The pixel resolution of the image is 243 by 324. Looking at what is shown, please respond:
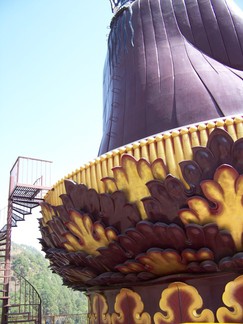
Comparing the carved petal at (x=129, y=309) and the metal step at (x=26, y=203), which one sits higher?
the metal step at (x=26, y=203)

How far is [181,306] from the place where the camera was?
2.35m

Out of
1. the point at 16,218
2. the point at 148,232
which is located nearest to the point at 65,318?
the point at 16,218

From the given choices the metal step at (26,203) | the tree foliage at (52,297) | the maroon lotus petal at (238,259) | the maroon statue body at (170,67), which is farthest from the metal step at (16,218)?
the tree foliage at (52,297)

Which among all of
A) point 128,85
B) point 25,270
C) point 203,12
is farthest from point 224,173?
point 25,270

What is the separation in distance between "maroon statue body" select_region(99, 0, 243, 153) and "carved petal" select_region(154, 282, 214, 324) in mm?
1517

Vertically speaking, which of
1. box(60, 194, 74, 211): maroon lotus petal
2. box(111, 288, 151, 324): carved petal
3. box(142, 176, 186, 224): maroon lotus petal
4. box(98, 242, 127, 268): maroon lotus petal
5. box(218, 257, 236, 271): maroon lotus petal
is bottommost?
box(111, 288, 151, 324): carved petal

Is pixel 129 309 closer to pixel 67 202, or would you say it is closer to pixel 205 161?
pixel 67 202

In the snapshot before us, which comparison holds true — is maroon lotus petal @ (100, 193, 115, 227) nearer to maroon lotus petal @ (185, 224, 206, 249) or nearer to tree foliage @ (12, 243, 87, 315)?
maroon lotus petal @ (185, 224, 206, 249)

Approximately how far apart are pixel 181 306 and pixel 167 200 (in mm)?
723

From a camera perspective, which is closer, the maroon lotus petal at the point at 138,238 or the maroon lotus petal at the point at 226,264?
the maroon lotus petal at the point at 226,264

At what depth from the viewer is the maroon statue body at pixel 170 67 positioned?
3.39 meters

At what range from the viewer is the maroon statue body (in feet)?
11.1

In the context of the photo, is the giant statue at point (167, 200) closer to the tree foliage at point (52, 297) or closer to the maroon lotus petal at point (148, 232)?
the maroon lotus petal at point (148, 232)

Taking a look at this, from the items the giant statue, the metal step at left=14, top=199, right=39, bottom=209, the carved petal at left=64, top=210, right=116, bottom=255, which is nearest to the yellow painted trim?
the giant statue
